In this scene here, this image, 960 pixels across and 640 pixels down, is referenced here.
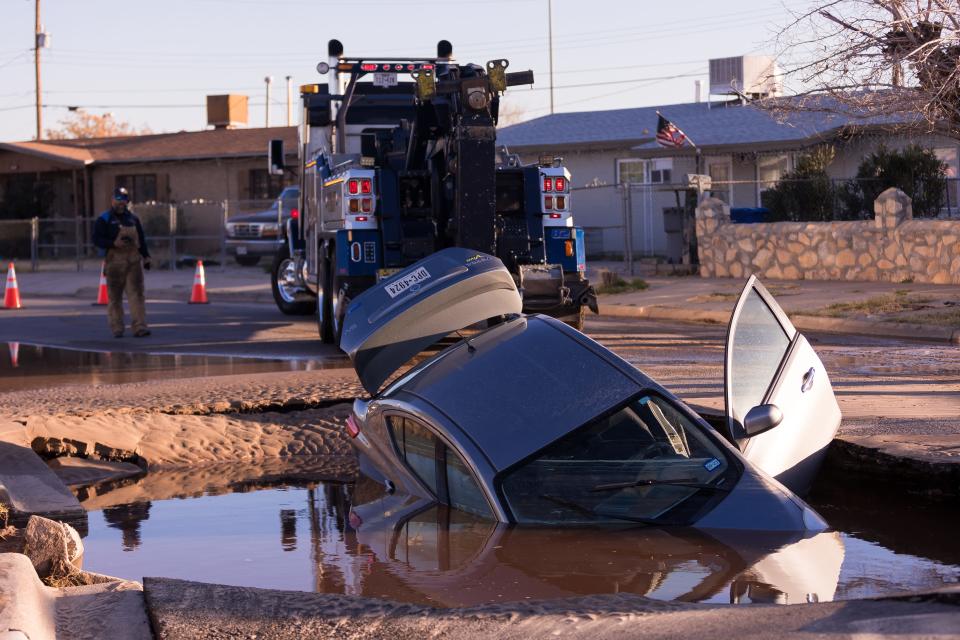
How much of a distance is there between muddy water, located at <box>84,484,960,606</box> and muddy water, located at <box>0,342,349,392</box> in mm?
5772

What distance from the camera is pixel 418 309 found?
279 inches

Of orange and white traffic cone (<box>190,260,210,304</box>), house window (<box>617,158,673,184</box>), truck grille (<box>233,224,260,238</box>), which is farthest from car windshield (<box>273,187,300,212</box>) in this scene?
house window (<box>617,158,673,184</box>)

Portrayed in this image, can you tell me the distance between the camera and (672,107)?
35406mm

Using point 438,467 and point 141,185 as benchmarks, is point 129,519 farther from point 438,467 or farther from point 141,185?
point 141,185

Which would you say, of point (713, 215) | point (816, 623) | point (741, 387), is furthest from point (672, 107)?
point (816, 623)

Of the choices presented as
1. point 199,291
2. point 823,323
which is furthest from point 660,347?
point 199,291

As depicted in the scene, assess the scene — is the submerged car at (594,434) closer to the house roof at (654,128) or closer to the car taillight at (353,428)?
the car taillight at (353,428)

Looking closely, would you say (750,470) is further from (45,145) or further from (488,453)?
(45,145)

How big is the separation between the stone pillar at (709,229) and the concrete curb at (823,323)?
4.58 metres

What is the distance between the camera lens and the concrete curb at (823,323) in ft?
49.0

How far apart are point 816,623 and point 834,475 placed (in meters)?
3.56

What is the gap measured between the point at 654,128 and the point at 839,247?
1266 cm

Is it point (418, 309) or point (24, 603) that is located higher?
point (418, 309)

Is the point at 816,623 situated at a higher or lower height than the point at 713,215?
lower
